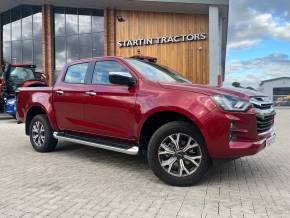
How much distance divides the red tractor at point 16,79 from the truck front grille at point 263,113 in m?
11.8

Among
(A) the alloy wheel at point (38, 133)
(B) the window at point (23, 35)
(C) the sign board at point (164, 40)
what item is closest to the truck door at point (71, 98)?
(A) the alloy wheel at point (38, 133)

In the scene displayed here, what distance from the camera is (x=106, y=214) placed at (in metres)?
4.06

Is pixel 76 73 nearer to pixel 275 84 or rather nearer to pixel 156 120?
pixel 156 120

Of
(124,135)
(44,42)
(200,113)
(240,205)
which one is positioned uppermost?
(44,42)

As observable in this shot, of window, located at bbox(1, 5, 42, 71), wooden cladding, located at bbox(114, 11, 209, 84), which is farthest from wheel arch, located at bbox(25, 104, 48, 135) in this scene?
window, located at bbox(1, 5, 42, 71)

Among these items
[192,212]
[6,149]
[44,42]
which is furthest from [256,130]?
[44,42]

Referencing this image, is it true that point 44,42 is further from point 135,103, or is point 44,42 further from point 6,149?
point 135,103

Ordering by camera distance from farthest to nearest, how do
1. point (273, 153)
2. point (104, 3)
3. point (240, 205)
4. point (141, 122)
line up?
point (104, 3), point (273, 153), point (141, 122), point (240, 205)

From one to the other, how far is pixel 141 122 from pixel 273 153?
140 inches

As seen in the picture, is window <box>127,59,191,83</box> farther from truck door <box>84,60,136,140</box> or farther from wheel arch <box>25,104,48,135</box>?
wheel arch <box>25,104,48,135</box>

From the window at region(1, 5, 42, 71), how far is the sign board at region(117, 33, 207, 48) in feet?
22.1

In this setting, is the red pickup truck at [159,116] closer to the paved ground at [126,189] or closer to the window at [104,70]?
the window at [104,70]

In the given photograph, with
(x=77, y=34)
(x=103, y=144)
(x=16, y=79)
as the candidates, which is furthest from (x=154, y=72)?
(x=77, y=34)

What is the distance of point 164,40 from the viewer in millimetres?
23547
